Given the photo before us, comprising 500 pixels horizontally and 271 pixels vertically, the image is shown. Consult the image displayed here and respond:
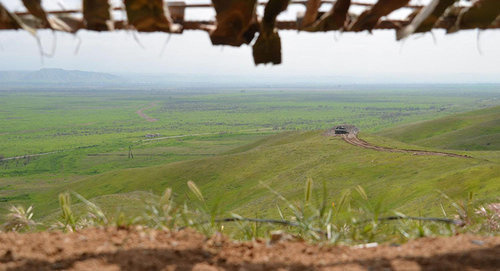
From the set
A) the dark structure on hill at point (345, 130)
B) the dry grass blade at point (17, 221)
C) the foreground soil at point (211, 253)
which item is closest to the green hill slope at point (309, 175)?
the dry grass blade at point (17, 221)

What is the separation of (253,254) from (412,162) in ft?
127

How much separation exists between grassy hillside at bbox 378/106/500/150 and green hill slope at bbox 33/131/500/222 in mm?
27457

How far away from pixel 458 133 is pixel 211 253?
9344 cm

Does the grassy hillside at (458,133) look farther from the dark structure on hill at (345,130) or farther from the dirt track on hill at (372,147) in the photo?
the dirt track on hill at (372,147)

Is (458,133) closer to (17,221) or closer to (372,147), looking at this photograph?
(372,147)

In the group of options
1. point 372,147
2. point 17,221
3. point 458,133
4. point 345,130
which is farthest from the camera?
point 458,133

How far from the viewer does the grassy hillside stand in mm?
71938

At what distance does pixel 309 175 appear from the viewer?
44344mm

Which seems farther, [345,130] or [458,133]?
[458,133]

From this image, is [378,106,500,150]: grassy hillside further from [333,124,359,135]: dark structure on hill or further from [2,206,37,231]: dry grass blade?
[2,206,37,231]: dry grass blade

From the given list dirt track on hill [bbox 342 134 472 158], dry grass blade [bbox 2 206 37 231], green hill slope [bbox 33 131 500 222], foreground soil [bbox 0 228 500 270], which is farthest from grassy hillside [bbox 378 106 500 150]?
dry grass blade [bbox 2 206 37 231]

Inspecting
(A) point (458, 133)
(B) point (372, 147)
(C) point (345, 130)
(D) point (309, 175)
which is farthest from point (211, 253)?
(A) point (458, 133)

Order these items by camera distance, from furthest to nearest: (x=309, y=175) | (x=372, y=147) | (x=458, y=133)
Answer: (x=458, y=133) < (x=372, y=147) < (x=309, y=175)

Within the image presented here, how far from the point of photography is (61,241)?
4.32 metres
